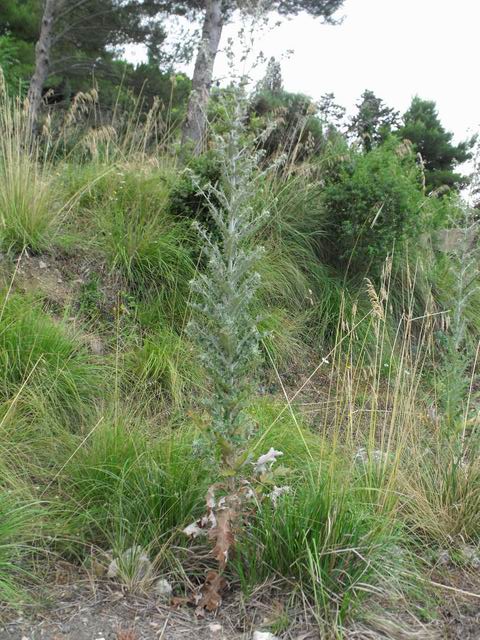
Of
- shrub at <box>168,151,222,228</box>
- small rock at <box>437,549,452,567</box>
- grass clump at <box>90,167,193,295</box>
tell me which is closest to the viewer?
small rock at <box>437,549,452,567</box>

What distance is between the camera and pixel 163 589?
244 cm

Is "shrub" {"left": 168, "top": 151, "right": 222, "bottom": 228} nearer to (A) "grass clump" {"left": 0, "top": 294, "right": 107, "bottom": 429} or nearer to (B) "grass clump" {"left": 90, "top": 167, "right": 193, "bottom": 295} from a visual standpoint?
(B) "grass clump" {"left": 90, "top": 167, "right": 193, "bottom": 295}

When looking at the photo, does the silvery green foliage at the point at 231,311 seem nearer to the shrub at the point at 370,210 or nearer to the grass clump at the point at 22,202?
the grass clump at the point at 22,202

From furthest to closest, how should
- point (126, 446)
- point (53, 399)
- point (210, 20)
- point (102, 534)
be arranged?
1. point (210, 20)
2. point (53, 399)
3. point (126, 446)
4. point (102, 534)

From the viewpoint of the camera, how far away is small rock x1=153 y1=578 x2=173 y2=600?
2.42 m

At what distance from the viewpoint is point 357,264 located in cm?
564

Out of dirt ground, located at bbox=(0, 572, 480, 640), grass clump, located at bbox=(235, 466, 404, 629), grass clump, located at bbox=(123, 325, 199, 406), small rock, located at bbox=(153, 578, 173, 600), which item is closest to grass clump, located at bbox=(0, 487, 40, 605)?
dirt ground, located at bbox=(0, 572, 480, 640)

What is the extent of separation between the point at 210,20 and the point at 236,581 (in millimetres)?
7266

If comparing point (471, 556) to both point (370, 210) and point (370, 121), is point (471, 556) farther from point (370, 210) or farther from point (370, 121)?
point (370, 121)

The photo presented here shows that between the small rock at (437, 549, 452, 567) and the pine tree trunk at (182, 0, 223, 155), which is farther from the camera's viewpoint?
the pine tree trunk at (182, 0, 223, 155)

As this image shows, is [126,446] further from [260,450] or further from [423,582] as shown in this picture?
[423,582]

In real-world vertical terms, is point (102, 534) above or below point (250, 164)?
below

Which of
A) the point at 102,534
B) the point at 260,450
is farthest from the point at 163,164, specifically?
the point at 102,534

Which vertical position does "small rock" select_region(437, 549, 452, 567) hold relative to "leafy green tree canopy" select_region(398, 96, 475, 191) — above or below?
below
